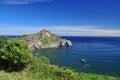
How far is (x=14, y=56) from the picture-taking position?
60625mm

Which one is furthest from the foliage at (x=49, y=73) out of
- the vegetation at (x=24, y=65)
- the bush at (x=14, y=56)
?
the bush at (x=14, y=56)

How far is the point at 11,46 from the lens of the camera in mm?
63094

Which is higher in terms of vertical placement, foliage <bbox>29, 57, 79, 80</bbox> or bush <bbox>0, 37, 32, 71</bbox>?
bush <bbox>0, 37, 32, 71</bbox>

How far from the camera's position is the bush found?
6094 cm

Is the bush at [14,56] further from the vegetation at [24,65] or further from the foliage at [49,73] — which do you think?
the foliage at [49,73]

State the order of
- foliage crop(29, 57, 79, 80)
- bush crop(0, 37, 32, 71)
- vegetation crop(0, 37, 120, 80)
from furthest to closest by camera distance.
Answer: bush crop(0, 37, 32, 71)
vegetation crop(0, 37, 120, 80)
foliage crop(29, 57, 79, 80)

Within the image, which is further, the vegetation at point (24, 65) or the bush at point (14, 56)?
the bush at point (14, 56)

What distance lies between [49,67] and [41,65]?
8.63 feet

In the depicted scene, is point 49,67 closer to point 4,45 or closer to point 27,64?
point 27,64

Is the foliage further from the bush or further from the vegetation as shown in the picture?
the bush

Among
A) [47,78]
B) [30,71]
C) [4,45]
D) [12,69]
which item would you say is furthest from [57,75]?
[4,45]

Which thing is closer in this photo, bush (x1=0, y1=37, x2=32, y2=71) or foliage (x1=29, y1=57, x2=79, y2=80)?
foliage (x1=29, y1=57, x2=79, y2=80)

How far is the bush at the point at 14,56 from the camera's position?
60.9 m

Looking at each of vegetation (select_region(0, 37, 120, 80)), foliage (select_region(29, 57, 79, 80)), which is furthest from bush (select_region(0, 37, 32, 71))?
foliage (select_region(29, 57, 79, 80))
